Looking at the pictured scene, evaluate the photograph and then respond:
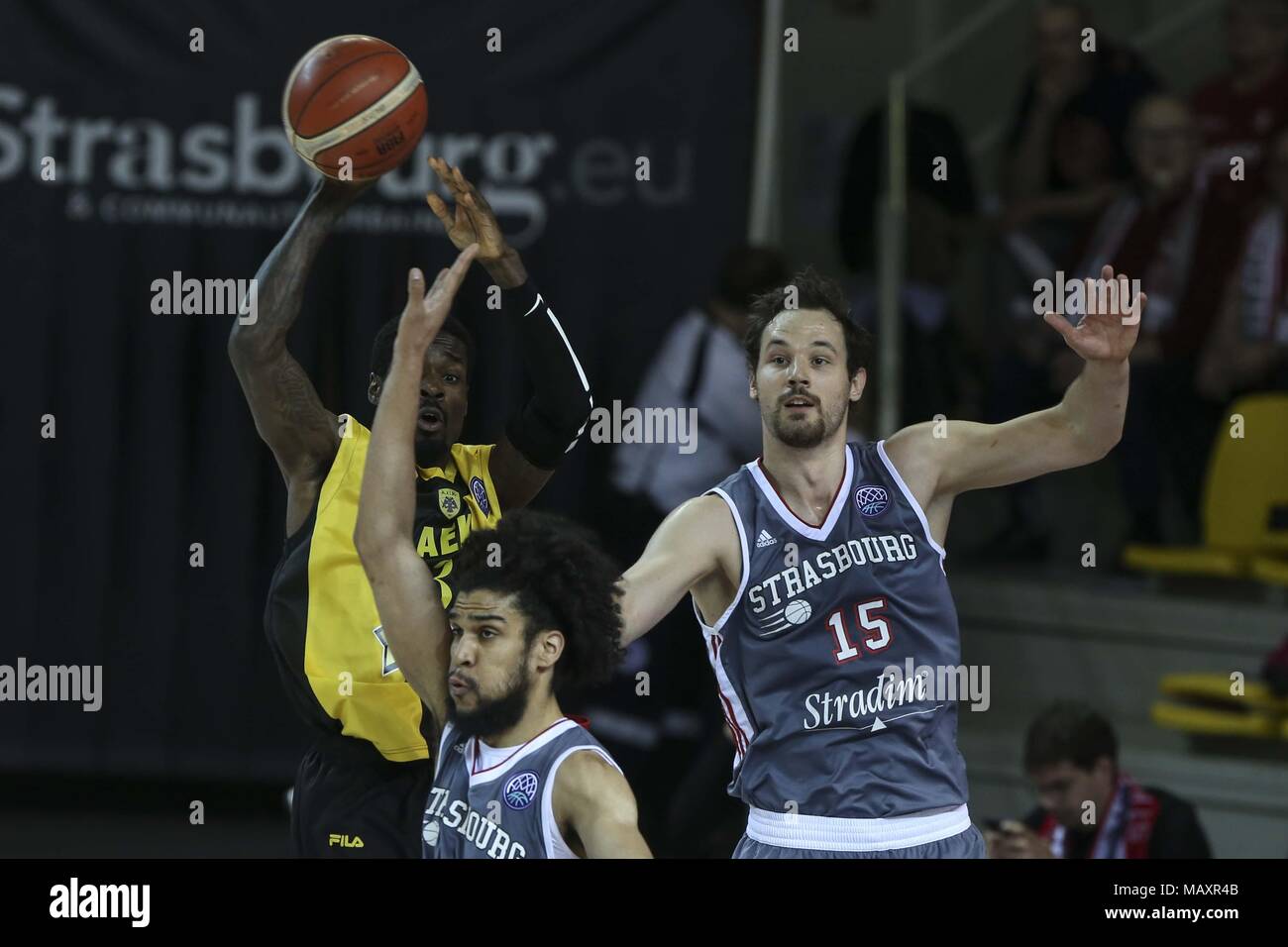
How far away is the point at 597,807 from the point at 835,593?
852 millimetres

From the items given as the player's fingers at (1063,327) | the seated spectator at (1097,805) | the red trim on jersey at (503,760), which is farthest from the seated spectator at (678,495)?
Answer: the red trim on jersey at (503,760)

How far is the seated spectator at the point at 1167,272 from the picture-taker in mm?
7926

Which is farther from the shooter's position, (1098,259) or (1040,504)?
(1040,504)

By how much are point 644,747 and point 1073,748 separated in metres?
2.48

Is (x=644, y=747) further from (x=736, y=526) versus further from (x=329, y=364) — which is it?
(x=736, y=526)

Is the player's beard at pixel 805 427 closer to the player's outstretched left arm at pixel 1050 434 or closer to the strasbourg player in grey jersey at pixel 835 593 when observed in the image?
the strasbourg player in grey jersey at pixel 835 593

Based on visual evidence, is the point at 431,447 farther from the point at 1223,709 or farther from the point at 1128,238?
the point at 1128,238

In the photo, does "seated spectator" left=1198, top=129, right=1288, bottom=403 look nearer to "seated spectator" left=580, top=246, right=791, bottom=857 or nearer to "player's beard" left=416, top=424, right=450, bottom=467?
"seated spectator" left=580, top=246, right=791, bottom=857

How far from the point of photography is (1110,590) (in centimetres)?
803

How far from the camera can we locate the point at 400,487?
3980 millimetres

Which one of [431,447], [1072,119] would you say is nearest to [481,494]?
[431,447]

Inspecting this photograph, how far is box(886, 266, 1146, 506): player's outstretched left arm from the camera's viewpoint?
173 inches
